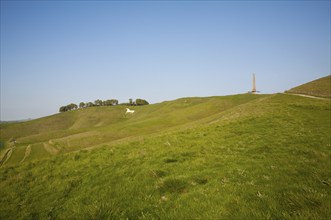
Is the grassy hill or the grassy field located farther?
the grassy hill

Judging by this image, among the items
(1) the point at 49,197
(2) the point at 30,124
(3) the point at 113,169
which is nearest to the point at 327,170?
(3) the point at 113,169

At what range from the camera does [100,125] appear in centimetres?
15750

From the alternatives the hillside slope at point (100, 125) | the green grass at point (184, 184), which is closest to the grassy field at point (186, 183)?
the green grass at point (184, 184)

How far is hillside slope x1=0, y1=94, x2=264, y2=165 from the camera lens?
6735 cm

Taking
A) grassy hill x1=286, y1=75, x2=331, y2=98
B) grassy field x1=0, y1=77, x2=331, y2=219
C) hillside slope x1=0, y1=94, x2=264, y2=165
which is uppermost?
grassy hill x1=286, y1=75, x2=331, y2=98

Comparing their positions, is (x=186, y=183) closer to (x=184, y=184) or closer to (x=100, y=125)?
(x=184, y=184)

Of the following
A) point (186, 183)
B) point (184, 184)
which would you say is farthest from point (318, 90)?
point (184, 184)

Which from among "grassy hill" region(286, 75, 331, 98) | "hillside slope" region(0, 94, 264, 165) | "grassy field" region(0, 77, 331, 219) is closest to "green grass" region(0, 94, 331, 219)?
"grassy field" region(0, 77, 331, 219)

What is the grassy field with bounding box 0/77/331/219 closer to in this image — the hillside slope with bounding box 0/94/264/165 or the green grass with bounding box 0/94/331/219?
the green grass with bounding box 0/94/331/219

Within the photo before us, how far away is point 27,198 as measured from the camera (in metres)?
9.85

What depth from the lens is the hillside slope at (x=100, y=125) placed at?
2652 inches

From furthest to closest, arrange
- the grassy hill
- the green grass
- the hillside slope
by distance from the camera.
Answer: the hillside slope < the grassy hill < the green grass

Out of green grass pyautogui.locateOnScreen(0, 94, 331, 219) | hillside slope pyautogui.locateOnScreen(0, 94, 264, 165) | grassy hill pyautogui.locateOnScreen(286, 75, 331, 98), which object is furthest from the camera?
hillside slope pyautogui.locateOnScreen(0, 94, 264, 165)

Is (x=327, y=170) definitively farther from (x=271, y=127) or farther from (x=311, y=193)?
(x=271, y=127)
